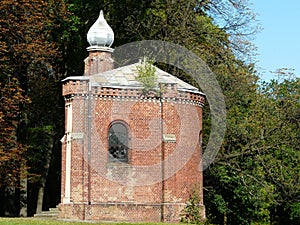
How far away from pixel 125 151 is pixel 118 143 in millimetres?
405

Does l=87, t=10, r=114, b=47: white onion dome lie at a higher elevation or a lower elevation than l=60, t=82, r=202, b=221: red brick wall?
higher

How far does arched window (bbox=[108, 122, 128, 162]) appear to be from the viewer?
24.1 m

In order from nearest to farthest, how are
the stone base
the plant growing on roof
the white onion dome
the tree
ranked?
A: the stone base → the plant growing on roof → the white onion dome → the tree

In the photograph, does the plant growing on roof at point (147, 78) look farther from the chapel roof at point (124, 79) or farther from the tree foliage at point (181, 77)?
the tree foliage at point (181, 77)

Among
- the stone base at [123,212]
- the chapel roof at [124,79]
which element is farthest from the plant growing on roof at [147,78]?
the stone base at [123,212]

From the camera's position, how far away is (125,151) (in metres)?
24.2

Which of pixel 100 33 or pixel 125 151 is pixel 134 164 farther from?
pixel 100 33

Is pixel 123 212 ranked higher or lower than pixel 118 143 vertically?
lower

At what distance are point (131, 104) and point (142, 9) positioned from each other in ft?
38.8

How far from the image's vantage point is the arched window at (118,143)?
24062 mm

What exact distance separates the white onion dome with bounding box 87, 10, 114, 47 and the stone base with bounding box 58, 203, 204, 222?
360 inches

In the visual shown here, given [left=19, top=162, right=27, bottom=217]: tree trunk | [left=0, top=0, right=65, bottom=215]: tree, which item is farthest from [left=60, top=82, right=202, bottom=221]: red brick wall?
[left=19, top=162, right=27, bottom=217]: tree trunk

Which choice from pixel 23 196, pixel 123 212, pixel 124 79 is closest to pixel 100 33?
pixel 124 79

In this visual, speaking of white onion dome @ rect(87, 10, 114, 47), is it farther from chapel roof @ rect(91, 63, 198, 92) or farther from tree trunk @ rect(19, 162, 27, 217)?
tree trunk @ rect(19, 162, 27, 217)
